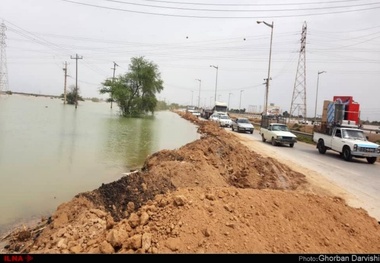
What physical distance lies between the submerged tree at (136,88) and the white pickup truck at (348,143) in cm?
4658

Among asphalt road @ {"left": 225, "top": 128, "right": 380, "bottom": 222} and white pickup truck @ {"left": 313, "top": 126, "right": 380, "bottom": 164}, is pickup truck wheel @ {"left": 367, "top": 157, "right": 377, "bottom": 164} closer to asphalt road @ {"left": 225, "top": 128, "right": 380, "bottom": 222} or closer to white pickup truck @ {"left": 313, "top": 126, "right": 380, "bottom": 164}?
white pickup truck @ {"left": 313, "top": 126, "right": 380, "bottom": 164}

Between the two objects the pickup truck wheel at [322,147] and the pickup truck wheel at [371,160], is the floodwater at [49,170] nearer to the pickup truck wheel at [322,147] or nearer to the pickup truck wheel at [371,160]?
the pickup truck wheel at [322,147]

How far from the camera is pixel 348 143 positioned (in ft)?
58.2

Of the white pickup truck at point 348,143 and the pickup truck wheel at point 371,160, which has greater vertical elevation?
the white pickup truck at point 348,143

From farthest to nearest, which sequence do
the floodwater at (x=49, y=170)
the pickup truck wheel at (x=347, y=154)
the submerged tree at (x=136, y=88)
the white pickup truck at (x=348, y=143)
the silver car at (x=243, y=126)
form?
1. the submerged tree at (x=136, y=88)
2. the silver car at (x=243, y=126)
3. the pickup truck wheel at (x=347, y=154)
4. the white pickup truck at (x=348, y=143)
5. the floodwater at (x=49, y=170)

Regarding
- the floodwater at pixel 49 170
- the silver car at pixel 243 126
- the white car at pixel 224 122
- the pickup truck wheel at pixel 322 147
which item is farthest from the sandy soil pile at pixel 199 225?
the white car at pixel 224 122

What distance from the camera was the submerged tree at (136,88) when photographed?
61.3 m

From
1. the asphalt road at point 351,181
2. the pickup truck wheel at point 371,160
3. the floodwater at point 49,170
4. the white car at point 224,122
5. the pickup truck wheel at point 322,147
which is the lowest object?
the floodwater at point 49,170

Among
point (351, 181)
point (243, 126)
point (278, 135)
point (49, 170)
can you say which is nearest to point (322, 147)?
point (278, 135)

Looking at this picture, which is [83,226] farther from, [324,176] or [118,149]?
[118,149]

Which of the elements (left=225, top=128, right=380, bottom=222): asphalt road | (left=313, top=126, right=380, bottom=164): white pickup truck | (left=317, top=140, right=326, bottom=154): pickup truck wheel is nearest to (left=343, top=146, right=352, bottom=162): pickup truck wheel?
(left=313, top=126, right=380, bottom=164): white pickup truck

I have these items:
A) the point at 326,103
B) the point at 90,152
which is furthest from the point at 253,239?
the point at 326,103
